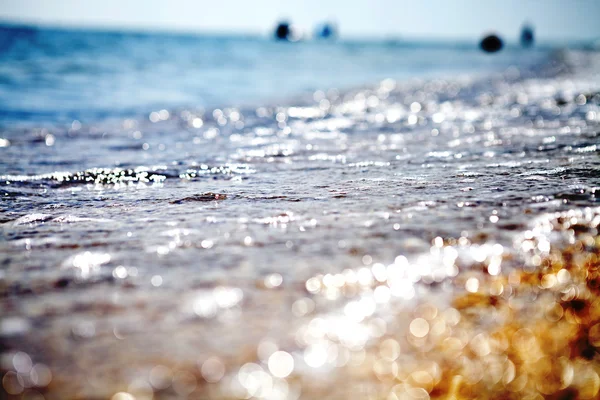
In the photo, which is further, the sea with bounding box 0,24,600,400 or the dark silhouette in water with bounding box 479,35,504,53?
the dark silhouette in water with bounding box 479,35,504,53

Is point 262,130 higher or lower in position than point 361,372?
higher

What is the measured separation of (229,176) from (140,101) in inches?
344

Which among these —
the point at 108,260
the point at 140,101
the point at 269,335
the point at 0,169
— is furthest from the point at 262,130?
the point at 140,101

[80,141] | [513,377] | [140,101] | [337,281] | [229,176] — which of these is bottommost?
[513,377]

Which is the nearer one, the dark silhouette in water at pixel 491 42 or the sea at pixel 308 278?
the sea at pixel 308 278

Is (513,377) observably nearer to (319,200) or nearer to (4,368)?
(4,368)

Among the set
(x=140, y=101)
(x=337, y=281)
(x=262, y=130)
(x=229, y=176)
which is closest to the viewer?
(x=337, y=281)

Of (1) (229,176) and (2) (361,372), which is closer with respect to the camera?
(2) (361,372)

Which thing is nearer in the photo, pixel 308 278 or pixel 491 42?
pixel 308 278

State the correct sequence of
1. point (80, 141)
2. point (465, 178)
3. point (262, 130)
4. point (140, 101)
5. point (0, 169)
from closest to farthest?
point (465, 178), point (0, 169), point (80, 141), point (262, 130), point (140, 101)

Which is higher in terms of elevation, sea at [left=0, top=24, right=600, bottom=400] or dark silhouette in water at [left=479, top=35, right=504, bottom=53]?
dark silhouette in water at [left=479, top=35, right=504, bottom=53]

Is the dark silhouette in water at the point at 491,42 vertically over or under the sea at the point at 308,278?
over

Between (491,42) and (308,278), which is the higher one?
(491,42)

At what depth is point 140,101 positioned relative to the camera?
1110cm
